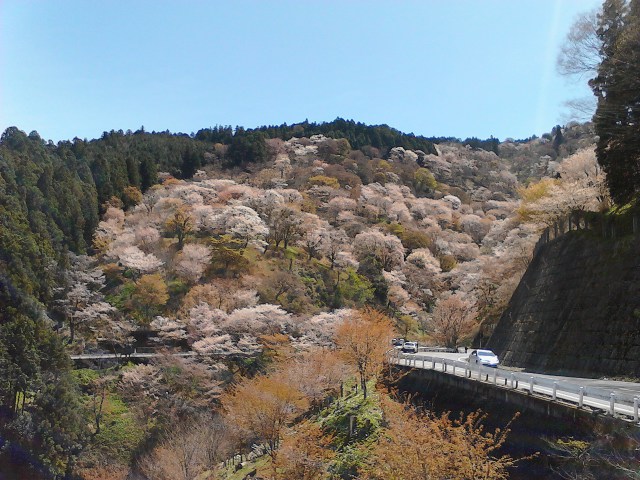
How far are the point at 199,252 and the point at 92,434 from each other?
57.0 ft

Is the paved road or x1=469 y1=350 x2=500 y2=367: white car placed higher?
the paved road

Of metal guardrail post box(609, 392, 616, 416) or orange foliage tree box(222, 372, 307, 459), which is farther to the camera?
orange foliage tree box(222, 372, 307, 459)

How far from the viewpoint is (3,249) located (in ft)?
115

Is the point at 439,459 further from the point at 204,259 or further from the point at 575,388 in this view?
the point at 204,259

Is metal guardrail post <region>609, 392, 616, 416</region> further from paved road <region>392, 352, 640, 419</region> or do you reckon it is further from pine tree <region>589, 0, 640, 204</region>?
pine tree <region>589, 0, 640, 204</region>

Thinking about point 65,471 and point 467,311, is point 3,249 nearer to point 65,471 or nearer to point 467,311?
point 65,471

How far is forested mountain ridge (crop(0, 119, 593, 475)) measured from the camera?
3303 centimetres

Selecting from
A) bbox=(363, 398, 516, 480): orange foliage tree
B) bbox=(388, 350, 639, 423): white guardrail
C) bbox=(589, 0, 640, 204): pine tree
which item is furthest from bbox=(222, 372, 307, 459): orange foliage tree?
bbox=(589, 0, 640, 204): pine tree

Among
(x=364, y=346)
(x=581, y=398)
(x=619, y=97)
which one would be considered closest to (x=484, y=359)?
(x=364, y=346)

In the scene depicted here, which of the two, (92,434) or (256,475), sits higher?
(256,475)

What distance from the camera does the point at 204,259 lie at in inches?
1797

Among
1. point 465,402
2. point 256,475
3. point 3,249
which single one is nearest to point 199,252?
point 3,249

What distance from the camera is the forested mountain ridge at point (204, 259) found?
33031mm

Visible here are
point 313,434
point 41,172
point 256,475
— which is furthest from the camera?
point 41,172
